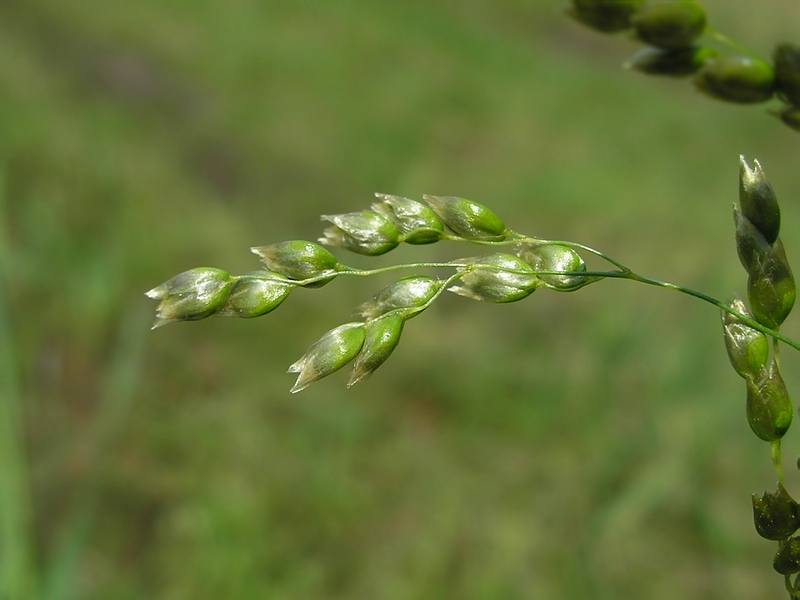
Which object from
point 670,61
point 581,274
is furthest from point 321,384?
point 581,274

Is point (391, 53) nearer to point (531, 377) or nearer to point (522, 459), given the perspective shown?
point (531, 377)

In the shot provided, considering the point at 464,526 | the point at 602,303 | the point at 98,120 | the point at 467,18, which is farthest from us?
the point at 467,18

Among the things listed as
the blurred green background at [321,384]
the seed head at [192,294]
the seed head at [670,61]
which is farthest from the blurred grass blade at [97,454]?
the seed head at [670,61]

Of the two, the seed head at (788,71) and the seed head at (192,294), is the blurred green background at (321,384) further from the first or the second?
the seed head at (192,294)

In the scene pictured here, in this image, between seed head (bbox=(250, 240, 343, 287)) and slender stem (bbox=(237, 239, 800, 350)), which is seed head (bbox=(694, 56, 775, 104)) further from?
seed head (bbox=(250, 240, 343, 287))

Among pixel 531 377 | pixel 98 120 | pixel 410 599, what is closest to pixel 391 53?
pixel 98 120

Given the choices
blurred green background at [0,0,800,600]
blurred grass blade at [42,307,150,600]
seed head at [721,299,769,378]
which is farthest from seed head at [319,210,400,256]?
blurred grass blade at [42,307,150,600]

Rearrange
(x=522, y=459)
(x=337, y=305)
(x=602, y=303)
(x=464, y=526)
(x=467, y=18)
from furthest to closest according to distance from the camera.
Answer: (x=467, y=18)
(x=602, y=303)
(x=337, y=305)
(x=522, y=459)
(x=464, y=526)
